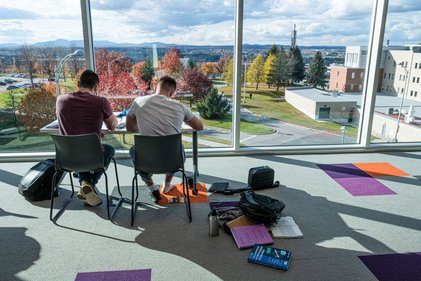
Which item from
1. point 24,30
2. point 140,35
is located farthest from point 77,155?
point 24,30

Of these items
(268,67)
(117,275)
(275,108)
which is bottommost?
(117,275)

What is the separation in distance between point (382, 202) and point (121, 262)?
2.49 meters

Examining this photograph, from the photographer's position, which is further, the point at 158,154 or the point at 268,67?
the point at 268,67

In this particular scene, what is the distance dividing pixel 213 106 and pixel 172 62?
0.81m

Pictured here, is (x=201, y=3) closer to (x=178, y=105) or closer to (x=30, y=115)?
(x=178, y=105)

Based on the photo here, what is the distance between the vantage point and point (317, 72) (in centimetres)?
460

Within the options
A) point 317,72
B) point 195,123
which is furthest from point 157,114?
point 317,72

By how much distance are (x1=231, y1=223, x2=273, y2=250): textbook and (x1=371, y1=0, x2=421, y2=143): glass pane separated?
2961 millimetres

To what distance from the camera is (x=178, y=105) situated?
9.49ft

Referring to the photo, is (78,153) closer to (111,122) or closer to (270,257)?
(111,122)

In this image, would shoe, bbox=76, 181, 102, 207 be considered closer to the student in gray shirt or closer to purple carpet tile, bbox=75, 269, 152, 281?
the student in gray shirt

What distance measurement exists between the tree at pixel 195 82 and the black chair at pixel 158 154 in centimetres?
185

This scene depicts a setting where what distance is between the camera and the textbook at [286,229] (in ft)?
8.46

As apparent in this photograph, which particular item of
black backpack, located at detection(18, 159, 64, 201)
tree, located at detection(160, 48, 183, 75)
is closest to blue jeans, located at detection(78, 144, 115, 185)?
black backpack, located at detection(18, 159, 64, 201)
